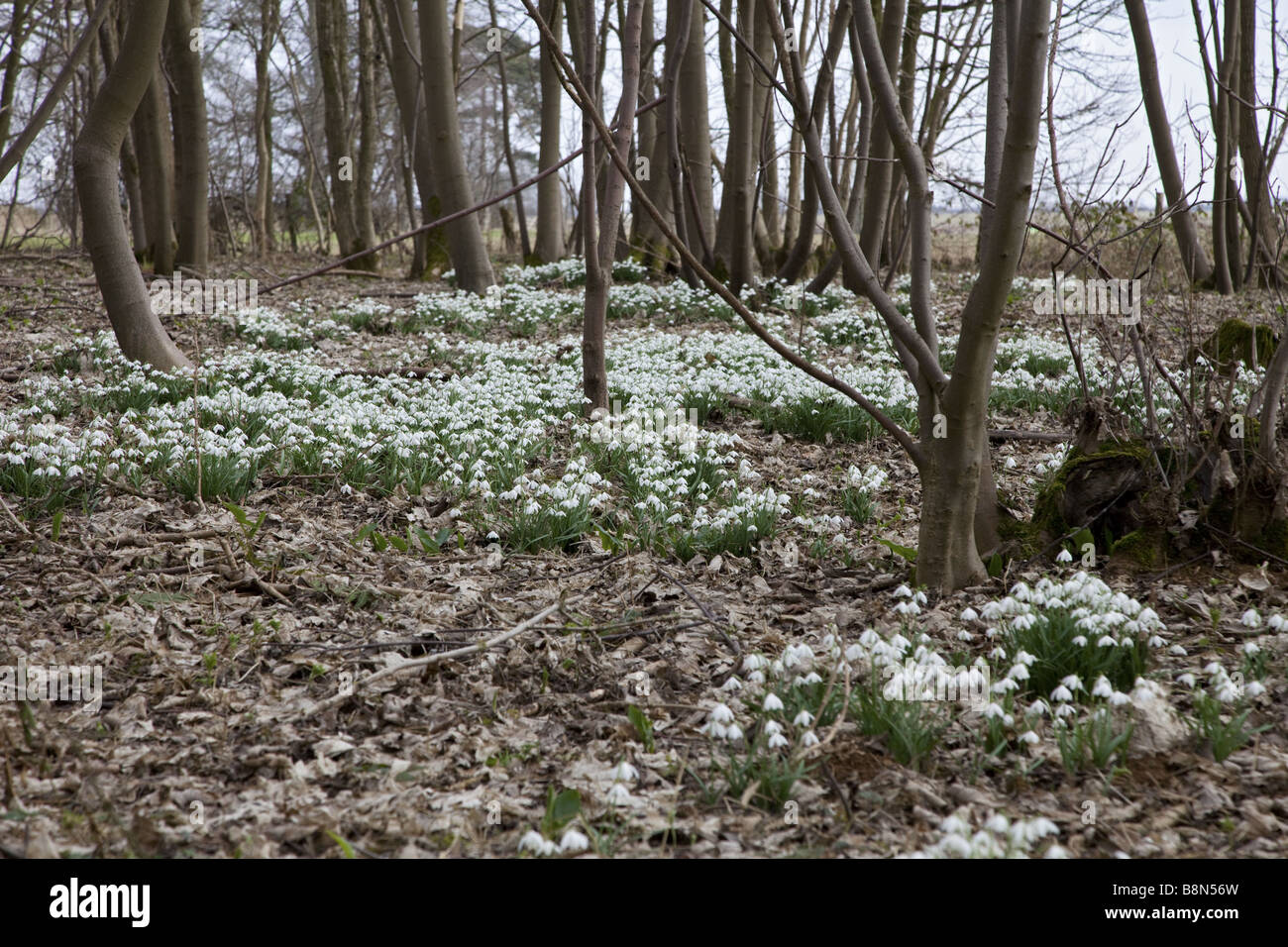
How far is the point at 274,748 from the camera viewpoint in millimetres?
2746

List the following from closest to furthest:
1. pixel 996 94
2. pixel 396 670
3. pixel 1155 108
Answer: pixel 396 670 < pixel 996 94 < pixel 1155 108

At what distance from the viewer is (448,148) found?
10797mm

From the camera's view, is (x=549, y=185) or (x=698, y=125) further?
(x=549, y=185)

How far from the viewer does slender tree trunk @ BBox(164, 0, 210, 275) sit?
408 inches

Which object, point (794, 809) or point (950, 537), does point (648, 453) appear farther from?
point (794, 809)

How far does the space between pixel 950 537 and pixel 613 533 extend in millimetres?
1689

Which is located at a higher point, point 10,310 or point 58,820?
point 10,310

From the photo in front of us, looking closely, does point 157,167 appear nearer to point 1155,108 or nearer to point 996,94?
point 996,94

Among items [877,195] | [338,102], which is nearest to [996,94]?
[877,195]

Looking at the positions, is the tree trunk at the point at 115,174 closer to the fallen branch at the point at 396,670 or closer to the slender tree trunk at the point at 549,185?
the fallen branch at the point at 396,670

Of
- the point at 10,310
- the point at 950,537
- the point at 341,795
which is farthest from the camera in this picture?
the point at 10,310

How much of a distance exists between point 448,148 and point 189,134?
289cm

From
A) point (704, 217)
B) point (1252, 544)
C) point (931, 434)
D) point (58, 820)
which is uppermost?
point (704, 217)

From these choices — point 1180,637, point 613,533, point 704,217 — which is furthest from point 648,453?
point 704,217
